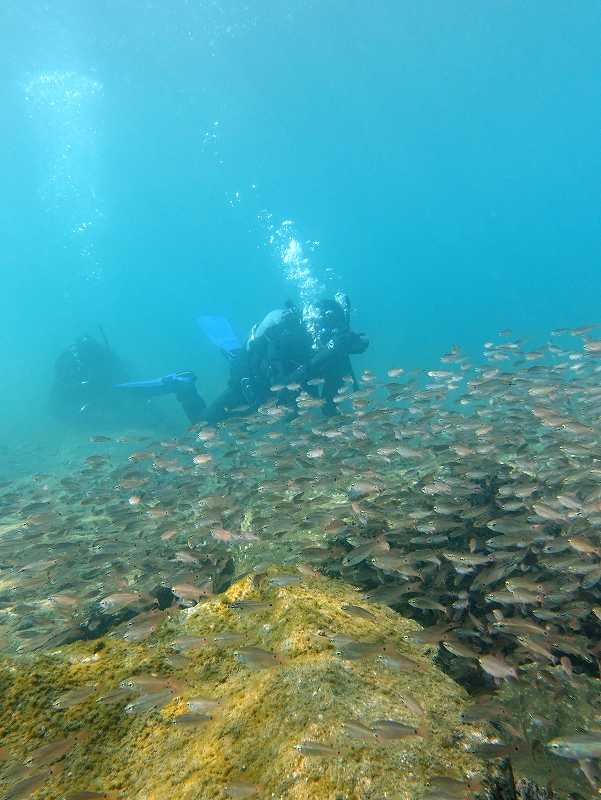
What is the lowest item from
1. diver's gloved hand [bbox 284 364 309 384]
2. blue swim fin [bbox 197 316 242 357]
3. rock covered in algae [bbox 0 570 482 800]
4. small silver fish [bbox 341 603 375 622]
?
rock covered in algae [bbox 0 570 482 800]

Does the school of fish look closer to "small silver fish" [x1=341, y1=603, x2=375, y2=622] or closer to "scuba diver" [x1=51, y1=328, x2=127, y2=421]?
"small silver fish" [x1=341, y1=603, x2=375, y2=622]

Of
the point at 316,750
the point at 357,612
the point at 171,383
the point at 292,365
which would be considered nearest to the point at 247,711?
the point at 316,750

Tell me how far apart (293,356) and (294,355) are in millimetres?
56

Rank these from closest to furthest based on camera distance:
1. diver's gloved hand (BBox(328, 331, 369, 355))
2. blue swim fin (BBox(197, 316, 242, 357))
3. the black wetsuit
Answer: the black wetsuit < diver's gloved hand (BBox(328, 331, 369, 355)) < blue swim fin (BBox(197, 316, 242, 357))

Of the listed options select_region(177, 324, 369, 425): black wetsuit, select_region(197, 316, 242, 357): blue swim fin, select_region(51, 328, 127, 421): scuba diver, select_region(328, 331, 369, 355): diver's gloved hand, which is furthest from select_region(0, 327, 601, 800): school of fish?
select_region(51, 328, 127, 421): scuba diver

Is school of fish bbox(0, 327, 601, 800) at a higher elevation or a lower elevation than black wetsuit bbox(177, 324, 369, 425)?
lower

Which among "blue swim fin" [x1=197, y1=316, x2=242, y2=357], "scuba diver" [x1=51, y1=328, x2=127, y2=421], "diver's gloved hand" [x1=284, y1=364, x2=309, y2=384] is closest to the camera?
"diver's gloved hand" [x1=284, y1=364, x2=309, y2=384]

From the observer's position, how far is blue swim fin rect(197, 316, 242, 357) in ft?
71.8

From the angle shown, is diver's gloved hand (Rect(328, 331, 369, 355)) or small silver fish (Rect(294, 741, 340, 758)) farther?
diver's gloved hand (Rect(328, 331, 369, 355))

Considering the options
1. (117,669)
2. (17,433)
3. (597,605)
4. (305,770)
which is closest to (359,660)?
(305,770)

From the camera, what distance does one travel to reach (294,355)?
654 inches

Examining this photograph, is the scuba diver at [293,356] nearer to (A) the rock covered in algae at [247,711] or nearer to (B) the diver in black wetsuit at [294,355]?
(B) the diver in black wetsuit at [294,355]

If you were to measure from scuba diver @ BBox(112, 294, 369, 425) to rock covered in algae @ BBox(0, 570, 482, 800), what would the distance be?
38.6 ft

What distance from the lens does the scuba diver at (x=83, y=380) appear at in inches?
1156
